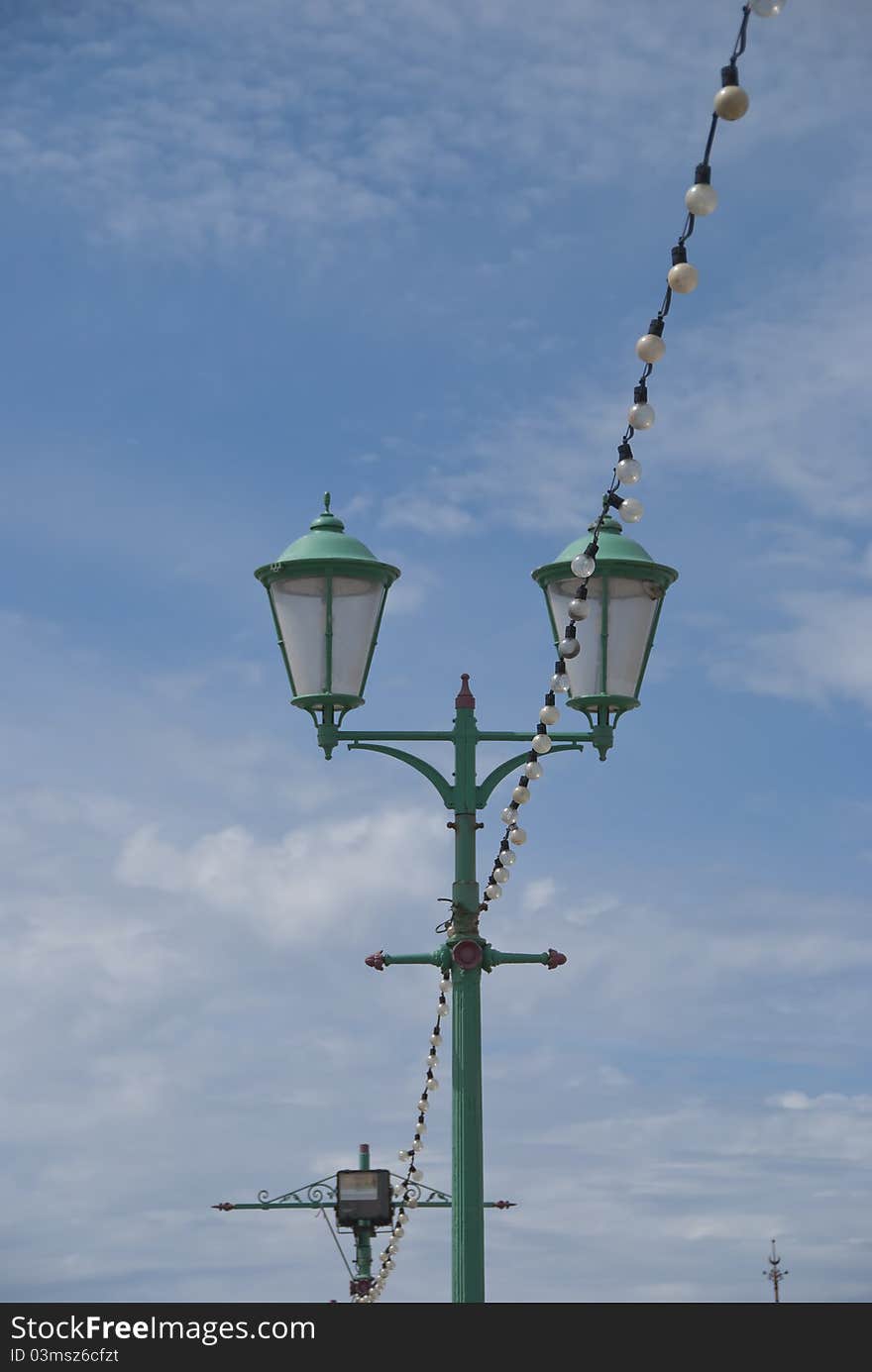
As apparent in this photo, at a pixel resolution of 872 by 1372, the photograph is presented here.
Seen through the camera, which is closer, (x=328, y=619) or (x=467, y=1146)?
(x=467, y=1146)

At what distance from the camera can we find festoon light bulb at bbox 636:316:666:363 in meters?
8.75

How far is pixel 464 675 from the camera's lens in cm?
1251

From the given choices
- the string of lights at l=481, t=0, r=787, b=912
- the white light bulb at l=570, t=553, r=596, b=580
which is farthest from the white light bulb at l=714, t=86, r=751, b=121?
the white light bulb at l=570, t=553, r=596, b=580

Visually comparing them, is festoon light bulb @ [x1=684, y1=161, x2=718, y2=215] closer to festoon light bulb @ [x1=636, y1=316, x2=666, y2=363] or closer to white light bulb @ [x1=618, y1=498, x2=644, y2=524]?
festoon light bulb @ [x1=636, y1=316, x2=666, y2=363]

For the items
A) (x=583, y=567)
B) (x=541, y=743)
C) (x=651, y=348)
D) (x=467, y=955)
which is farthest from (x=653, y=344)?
(x=467, y=955)

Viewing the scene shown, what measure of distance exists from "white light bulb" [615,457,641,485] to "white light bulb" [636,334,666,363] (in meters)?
1.03

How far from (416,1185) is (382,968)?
21.0ft

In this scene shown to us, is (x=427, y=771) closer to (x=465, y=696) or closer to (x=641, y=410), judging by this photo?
(x=465, y=696)

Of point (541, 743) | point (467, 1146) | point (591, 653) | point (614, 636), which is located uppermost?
point (614, 636)

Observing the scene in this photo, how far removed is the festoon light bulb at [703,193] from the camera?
796 centimetres

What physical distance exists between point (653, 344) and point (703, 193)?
3.08 feet

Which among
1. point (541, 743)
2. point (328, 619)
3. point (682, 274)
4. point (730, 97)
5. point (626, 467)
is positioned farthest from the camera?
point (328, 619)

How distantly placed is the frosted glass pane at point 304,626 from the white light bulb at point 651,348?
3946 mm
